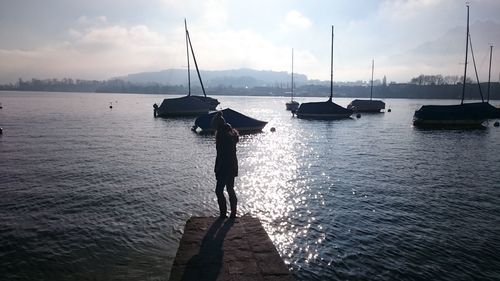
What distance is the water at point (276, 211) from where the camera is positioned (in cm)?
884

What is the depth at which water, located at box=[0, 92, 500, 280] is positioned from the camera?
884 centimetres

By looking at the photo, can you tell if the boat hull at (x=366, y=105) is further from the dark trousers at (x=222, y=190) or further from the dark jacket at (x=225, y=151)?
the dark jacket at (x=225, y=151)

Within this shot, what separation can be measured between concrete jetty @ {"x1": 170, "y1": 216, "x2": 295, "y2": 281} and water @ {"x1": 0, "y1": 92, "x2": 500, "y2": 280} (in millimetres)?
1330

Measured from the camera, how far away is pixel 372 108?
9712 cm

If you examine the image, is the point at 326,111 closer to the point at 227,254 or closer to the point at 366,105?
the point at 366,105

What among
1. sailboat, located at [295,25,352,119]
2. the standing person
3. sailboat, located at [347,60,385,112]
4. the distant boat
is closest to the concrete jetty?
the standing person

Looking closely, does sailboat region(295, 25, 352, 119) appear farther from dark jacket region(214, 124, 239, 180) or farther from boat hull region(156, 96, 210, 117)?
dark jacket region(214, 124, 239, 180)

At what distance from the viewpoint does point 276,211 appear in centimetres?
1294

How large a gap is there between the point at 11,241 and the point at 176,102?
57239mm

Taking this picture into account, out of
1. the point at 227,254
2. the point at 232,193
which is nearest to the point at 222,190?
the point at 232,193

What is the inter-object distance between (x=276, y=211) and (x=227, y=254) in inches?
236

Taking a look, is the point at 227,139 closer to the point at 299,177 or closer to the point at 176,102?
the point at 299,177

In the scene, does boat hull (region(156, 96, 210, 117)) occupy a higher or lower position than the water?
higher

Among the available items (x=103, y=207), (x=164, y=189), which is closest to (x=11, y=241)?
(x=103, y=207)
